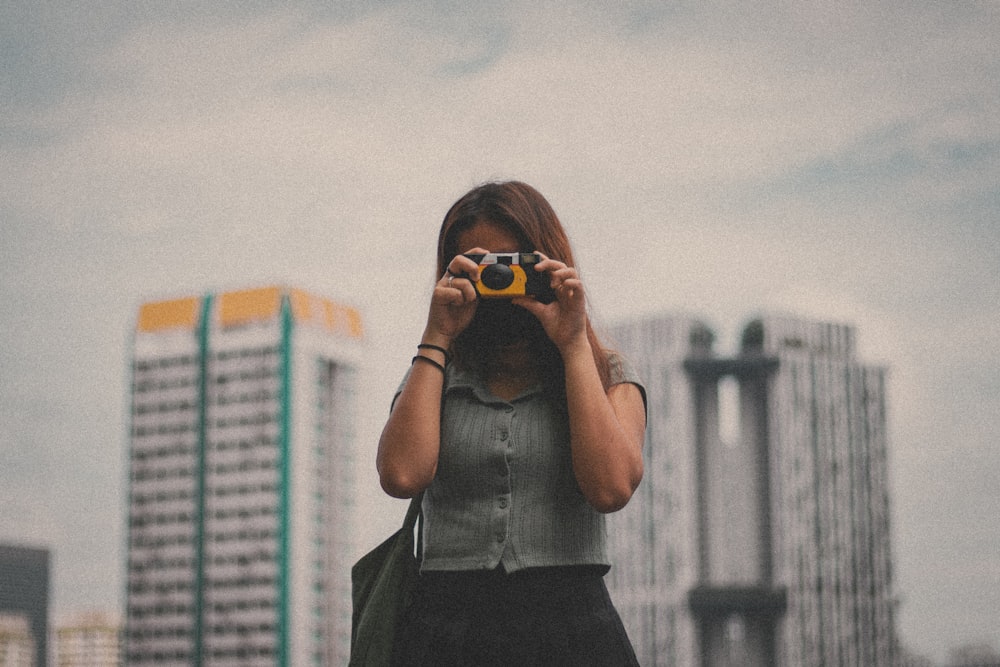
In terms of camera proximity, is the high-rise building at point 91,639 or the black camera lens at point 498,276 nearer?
the black camera lens at point 498,276

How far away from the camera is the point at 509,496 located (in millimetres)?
1410

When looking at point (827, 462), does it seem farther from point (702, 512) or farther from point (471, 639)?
point (471, 639)

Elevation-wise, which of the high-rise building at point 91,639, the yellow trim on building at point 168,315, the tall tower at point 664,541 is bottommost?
the high-rise building at point 91,639

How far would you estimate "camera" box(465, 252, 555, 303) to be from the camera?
1.44m

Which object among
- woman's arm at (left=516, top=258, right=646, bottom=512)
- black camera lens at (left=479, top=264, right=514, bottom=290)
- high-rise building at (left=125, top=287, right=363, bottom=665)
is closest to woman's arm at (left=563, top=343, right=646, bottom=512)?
woman's arm at (left=516, top=258, right=646, bottom=512)

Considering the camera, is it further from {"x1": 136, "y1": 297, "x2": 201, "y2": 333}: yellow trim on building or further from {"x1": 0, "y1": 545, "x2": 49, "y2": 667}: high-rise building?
{"x1": 0, "y1": 545, "x2": 49, "y2": 667}: high-rise building

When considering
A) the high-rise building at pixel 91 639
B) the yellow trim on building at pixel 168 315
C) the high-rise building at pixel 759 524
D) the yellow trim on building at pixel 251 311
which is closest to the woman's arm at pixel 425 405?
the yellow trim on building at pixel 251 311

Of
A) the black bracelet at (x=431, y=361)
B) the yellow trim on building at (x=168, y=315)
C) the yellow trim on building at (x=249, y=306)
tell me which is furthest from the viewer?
the yellow trim on building at (x=168, y=315)

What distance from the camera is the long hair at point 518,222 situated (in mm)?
1508

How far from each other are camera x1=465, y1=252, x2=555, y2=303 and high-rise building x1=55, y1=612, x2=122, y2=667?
3218 inches

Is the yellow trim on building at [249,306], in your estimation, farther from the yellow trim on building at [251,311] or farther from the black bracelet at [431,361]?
the black bracelet at [431,361]

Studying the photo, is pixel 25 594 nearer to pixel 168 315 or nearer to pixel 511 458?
pixel 168 315

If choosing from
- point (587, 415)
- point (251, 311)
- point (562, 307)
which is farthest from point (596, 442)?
point (251, 311)

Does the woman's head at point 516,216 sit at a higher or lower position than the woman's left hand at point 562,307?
higher
